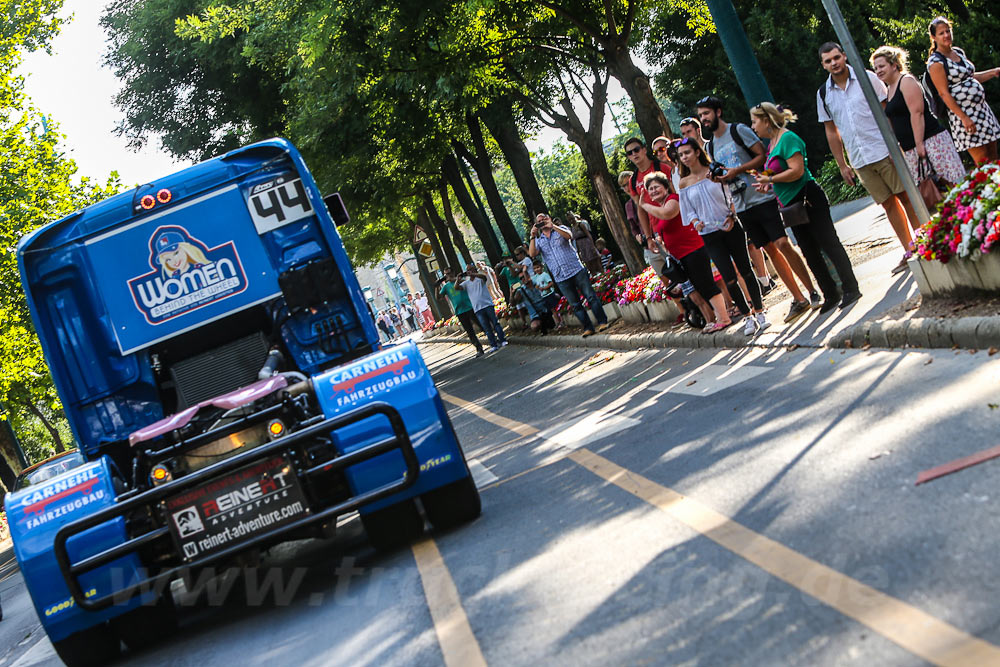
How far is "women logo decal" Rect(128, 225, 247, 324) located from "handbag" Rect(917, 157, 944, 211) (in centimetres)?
606

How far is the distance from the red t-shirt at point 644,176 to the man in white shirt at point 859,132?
254 cm

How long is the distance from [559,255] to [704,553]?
41.6 ft

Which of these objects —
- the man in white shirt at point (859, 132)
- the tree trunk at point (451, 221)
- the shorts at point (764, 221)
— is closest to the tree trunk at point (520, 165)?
the tree trunk at point (451, 221)

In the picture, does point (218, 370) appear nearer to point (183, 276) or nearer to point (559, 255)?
point (183, 276)

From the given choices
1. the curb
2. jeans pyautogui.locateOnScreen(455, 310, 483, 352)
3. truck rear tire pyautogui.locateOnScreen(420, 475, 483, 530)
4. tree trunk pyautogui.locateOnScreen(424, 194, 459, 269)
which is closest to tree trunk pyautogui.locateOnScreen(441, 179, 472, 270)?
tree trunk pyautogui.locateOnScreen(424, 194, 459, 269)

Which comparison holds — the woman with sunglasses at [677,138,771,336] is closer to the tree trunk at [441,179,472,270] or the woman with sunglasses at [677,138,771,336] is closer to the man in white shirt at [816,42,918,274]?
the man in white shirt at [816,42,918,274]

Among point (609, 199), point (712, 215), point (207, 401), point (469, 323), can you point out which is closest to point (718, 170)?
point (712, 215)

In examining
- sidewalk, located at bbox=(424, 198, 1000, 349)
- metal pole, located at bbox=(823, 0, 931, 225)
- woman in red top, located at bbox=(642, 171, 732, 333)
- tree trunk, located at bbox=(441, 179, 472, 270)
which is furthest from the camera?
tree trunk, located at bbox=(441, 179, 472, 270)

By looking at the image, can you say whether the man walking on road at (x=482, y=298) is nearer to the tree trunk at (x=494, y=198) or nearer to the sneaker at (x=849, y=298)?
the tree trunk at (x=494, y=198)

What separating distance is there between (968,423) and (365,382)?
3.39m

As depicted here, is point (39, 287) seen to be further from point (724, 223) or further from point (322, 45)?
point (322, 45)

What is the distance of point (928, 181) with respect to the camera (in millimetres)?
10547

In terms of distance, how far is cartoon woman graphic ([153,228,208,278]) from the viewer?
8.84m

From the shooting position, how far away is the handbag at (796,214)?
1041cm
